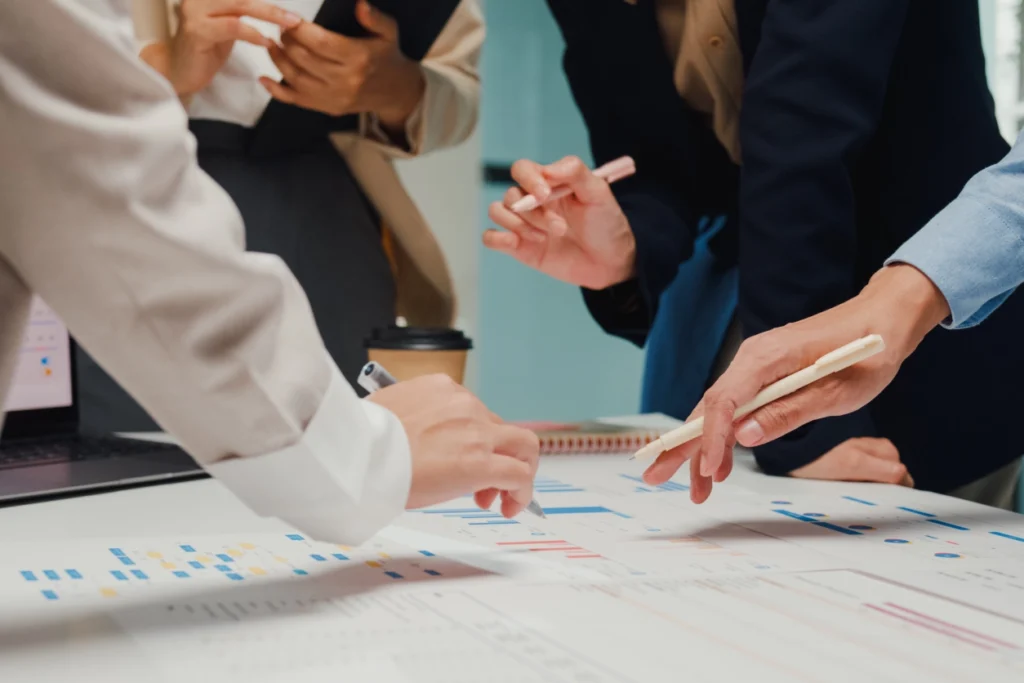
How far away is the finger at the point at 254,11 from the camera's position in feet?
4.03

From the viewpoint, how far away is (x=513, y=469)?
0.63 m

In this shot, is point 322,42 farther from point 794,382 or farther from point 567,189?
point 794,382

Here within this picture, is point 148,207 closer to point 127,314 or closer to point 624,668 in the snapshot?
point 127,314

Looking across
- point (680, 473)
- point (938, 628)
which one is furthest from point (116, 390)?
point (938, 628)

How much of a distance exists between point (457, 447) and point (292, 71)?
2.68 feet

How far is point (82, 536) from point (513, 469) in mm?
306

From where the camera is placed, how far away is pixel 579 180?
3.74 ft

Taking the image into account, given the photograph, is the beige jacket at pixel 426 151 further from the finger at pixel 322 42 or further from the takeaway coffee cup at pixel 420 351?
the takeaway coffee cup at pixel 420 351

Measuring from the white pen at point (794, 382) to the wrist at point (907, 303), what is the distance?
1.3 inches

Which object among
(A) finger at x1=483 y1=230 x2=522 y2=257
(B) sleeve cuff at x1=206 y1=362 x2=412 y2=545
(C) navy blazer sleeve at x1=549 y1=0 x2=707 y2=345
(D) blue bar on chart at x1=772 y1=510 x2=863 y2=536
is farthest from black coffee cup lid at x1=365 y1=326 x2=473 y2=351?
(B) sleeve cuff at x1=206 y1=362 x2=412 y2=545

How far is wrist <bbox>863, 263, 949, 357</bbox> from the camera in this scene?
801mm

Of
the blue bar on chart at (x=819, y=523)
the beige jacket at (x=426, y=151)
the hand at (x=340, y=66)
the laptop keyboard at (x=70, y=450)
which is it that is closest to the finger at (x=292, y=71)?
the hand at (x=340, y=66)

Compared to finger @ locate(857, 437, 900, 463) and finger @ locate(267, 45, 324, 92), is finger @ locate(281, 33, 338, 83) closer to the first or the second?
finger @ locate(267, 45, 324, 92)

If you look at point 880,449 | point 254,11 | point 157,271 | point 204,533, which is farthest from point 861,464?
point 254,11
